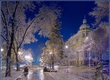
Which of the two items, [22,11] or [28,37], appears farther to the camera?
[28,37]

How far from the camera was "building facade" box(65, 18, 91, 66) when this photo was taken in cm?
1141

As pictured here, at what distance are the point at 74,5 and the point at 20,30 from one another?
3.19m

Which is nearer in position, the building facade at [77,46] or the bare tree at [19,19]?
the bare tree at [19,19]

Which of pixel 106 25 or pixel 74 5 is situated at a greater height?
pixel 74 5

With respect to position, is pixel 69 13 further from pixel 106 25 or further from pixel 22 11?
pixel 106 25

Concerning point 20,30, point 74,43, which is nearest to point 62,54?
point 74,43

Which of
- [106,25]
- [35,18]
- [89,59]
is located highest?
[35,18]

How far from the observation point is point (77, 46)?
1266cm

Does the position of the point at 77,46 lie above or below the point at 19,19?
below

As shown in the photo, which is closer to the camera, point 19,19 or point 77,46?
point 19,19

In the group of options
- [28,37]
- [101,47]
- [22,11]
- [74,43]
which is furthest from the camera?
[74,43]

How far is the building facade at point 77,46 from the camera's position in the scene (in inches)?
449

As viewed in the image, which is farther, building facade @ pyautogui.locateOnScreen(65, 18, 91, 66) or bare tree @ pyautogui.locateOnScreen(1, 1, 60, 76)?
building facade @ pyautogui.locateOnScreen(65, 18, 91, 66)

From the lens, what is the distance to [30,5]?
667 cm
